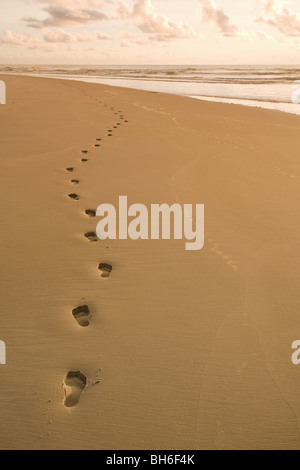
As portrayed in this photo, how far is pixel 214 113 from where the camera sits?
11031mm

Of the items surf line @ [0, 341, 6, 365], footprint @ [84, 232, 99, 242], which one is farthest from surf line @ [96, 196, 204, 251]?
surf line @ [0, 341, 6, 365]

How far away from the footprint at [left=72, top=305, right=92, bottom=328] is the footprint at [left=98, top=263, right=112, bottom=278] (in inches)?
15.5

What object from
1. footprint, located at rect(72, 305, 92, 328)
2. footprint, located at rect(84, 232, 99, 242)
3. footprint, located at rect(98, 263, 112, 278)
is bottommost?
footprint, located at rect(72, 305, 92, 328)

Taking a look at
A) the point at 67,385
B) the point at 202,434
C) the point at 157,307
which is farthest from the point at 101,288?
the point at 202,434

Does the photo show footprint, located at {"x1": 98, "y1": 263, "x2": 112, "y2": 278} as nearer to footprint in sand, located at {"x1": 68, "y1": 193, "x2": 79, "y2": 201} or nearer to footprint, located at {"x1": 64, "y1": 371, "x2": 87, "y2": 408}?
footprint, located at {"x1": 64, "y1": 371, "x2": 87, "y2": 408}

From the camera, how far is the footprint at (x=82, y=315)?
7.07ft

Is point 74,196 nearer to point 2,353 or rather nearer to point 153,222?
point 153,222

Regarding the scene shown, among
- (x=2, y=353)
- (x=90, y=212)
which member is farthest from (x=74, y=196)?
(x=2, y=353)

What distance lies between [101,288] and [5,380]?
2.79ft

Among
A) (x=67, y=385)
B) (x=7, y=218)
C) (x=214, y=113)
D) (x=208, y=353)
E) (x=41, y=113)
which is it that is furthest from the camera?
(x=214, y=113)

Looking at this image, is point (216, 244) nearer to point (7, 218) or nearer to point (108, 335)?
point (108, 335)

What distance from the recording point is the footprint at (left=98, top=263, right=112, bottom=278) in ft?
8.70

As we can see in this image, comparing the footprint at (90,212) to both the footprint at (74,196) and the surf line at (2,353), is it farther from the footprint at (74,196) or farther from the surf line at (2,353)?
the surf line at (2,353)

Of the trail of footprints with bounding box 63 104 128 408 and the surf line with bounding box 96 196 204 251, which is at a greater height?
the surf line with bounding box 96 196 204 251
